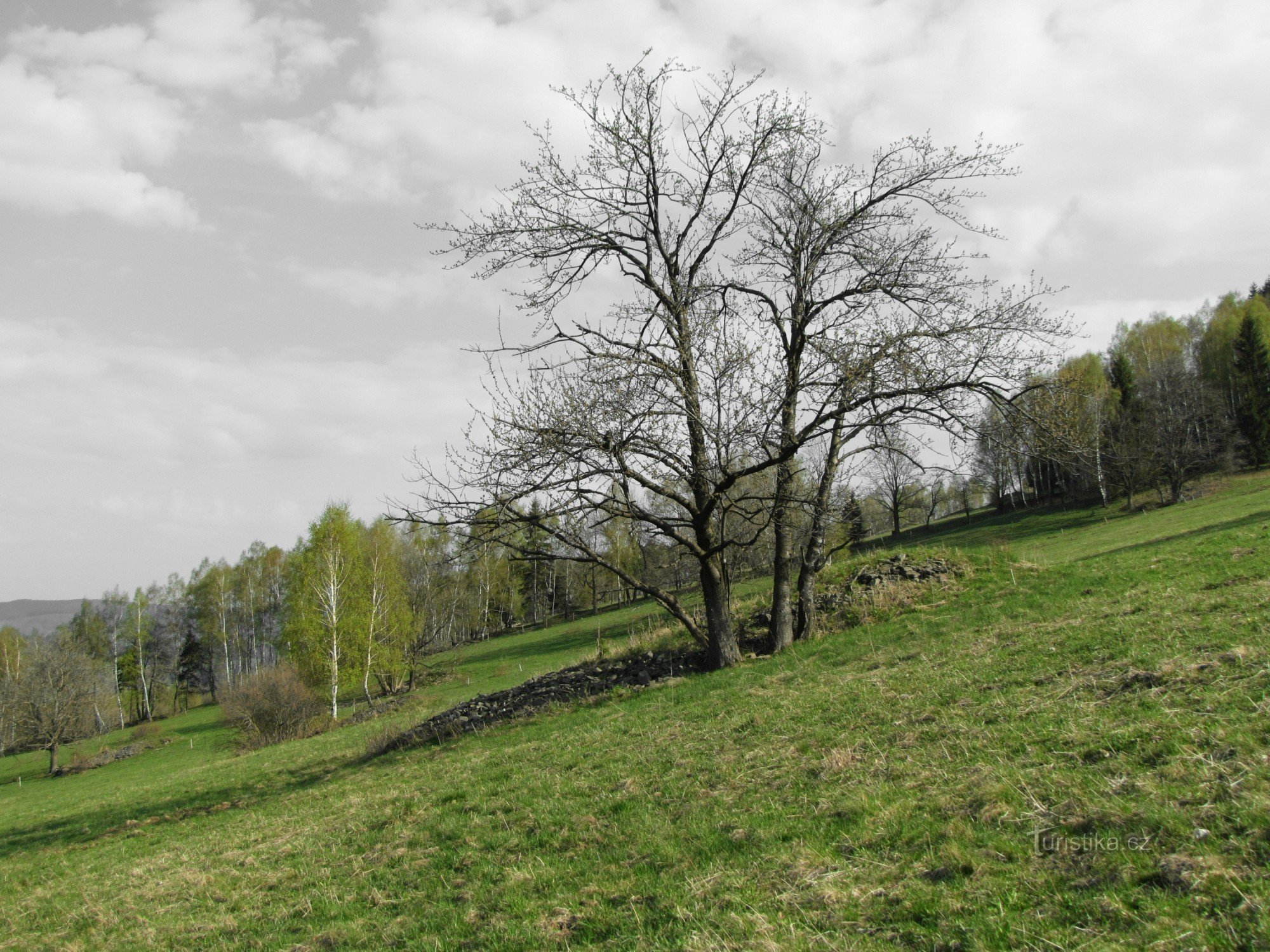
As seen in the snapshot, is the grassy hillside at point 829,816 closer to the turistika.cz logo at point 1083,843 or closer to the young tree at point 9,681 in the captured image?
the turistika.cz logo at point 1083,843

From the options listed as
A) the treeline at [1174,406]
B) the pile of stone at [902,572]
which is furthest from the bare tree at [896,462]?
the treeline at [1174,406]

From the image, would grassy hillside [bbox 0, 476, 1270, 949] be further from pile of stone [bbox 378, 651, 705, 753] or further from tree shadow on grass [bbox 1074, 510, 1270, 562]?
tree shadow on grass [bbox 1074, 510, 1270, 562]

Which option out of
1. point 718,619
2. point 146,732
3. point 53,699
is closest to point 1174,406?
point 718,619

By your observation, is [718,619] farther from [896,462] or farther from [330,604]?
[330,604]

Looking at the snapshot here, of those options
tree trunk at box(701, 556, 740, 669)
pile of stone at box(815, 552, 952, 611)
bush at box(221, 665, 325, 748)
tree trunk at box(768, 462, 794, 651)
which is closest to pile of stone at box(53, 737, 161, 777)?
bush at box(221, 665, 325, 748)

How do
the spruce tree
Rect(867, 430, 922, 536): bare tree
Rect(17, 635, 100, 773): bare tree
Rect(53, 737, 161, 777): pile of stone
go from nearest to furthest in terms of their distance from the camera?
Rect(867, 430, 922, 536): bare tree
Rect(53, 737, 161, 777): pile of stone
Rect(17, 635, 100, 773): bare tree
the spruce tree

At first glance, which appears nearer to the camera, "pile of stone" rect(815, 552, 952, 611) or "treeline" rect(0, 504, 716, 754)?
"pile of stone" rect(815, 552, 952, 611)

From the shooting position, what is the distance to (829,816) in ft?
18.6

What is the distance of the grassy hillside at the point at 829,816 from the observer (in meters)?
Answer: 3.93

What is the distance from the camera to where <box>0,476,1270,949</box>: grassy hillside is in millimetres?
3934

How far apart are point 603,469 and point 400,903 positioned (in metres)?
7.30

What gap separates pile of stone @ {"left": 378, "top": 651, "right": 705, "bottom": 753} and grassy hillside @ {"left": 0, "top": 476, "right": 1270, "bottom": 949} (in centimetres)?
117

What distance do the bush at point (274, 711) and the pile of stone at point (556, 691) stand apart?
1882 cm

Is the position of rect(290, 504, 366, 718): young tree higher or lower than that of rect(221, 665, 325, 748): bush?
higher
